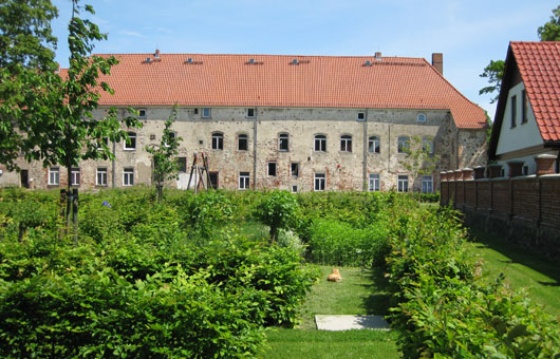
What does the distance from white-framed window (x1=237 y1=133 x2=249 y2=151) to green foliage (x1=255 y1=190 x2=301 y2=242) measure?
89.7 ft

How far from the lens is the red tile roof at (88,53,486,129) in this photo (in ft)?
127

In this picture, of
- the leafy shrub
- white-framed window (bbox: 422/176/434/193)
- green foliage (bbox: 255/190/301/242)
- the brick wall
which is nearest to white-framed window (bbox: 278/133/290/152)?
white-framed window (bbox: 422/176/434/193)

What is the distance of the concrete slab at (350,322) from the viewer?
21.1 feet

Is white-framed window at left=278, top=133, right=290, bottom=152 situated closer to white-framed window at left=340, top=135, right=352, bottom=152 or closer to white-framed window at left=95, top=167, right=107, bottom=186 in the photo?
white-framed window at left=340, top=135, right=352, bottom=152

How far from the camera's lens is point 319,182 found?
3900cm

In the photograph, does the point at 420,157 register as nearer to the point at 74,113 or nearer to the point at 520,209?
the point at 520,209

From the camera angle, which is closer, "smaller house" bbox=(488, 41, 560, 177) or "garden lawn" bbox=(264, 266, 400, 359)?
"garden lawn" bbox=(264, 266, 400, 359)

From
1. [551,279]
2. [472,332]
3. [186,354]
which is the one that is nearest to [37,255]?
[186,354]

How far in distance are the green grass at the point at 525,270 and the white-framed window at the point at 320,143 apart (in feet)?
83.4

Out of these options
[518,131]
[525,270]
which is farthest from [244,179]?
[525,270]

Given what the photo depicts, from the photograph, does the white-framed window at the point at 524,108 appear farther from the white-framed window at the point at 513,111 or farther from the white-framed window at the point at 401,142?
the white-framed window at the point at 401,142

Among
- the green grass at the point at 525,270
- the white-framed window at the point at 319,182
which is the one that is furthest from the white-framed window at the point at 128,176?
the green grass at the point at 525,270

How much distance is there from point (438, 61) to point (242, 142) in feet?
61.7

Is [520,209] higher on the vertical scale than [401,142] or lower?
lower
